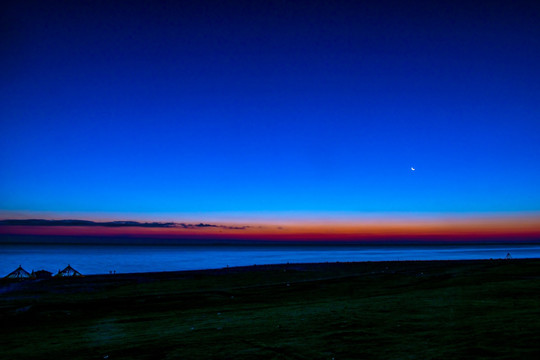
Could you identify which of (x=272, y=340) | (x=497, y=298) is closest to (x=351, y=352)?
(x=272, y=340)

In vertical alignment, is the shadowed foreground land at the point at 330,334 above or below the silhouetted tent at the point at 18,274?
above

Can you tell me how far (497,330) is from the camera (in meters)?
11.3

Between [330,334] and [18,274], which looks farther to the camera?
[18,274]

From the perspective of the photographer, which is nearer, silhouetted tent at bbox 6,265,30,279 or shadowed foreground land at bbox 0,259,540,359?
shadowed foreground land at bbox 0,259,540,359

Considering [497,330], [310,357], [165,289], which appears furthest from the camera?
[165,289]

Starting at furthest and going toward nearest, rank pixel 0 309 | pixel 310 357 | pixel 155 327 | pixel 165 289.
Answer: pixel 165 289 < pixel 0 309 < pixel 155 327 < pixel 310 357

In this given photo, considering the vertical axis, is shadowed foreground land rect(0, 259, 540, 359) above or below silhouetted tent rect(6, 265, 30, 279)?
above

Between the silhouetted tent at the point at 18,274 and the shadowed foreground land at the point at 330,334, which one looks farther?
the silhouetted tent at the point at 18,274

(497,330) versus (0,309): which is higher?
(497,330)

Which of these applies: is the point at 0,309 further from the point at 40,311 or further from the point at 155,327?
the point at 155,327

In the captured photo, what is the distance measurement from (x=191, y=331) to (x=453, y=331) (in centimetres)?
910

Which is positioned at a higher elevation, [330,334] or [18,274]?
[330,334]

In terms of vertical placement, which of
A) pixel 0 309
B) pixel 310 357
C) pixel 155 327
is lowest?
pixel 0 309

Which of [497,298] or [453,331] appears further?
[497,298]
